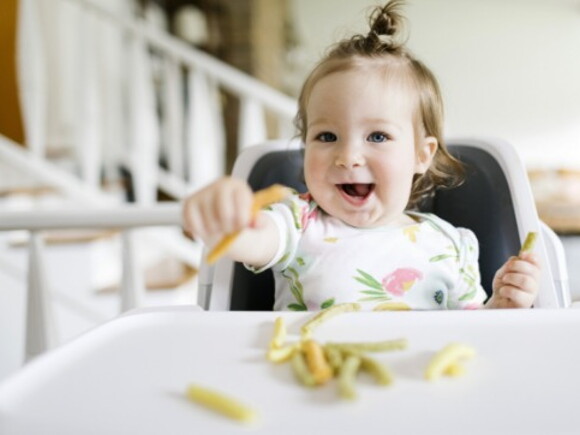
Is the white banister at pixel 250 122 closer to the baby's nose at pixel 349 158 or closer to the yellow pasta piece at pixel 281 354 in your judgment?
the baby's nose at pixel 349 158

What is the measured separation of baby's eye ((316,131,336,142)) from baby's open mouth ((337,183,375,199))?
60 millimetres

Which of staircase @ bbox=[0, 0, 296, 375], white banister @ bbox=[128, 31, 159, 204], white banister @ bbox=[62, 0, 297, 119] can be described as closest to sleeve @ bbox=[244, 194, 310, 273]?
staircase @ bbox=[0, 0, 296, 375]

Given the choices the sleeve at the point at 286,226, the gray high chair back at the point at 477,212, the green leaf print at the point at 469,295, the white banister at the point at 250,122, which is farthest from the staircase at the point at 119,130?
the green leaf print at the point at 469,295

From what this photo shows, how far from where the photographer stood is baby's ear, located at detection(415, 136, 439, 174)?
3.01 feet

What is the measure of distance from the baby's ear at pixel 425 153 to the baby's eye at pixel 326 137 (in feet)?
0.46

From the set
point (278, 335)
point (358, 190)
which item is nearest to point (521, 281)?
point (358, 190)

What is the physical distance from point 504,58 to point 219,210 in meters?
6.39

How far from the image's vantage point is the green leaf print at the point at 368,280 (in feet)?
2.79

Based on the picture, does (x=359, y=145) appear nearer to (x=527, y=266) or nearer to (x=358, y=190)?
(x=358, y=190)

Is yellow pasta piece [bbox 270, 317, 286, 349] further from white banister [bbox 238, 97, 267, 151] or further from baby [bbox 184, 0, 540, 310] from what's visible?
white banister [bbox 238, 97, 267, 151]


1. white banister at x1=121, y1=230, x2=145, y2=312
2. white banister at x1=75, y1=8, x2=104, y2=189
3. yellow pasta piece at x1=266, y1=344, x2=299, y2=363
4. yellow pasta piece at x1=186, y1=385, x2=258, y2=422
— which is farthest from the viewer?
white banister at x1=75, y1=8, x2=104, y2=189

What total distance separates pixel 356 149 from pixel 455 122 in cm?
570

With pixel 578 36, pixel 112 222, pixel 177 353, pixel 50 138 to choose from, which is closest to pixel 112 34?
pixel 50 138

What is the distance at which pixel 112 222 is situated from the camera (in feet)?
4.02
